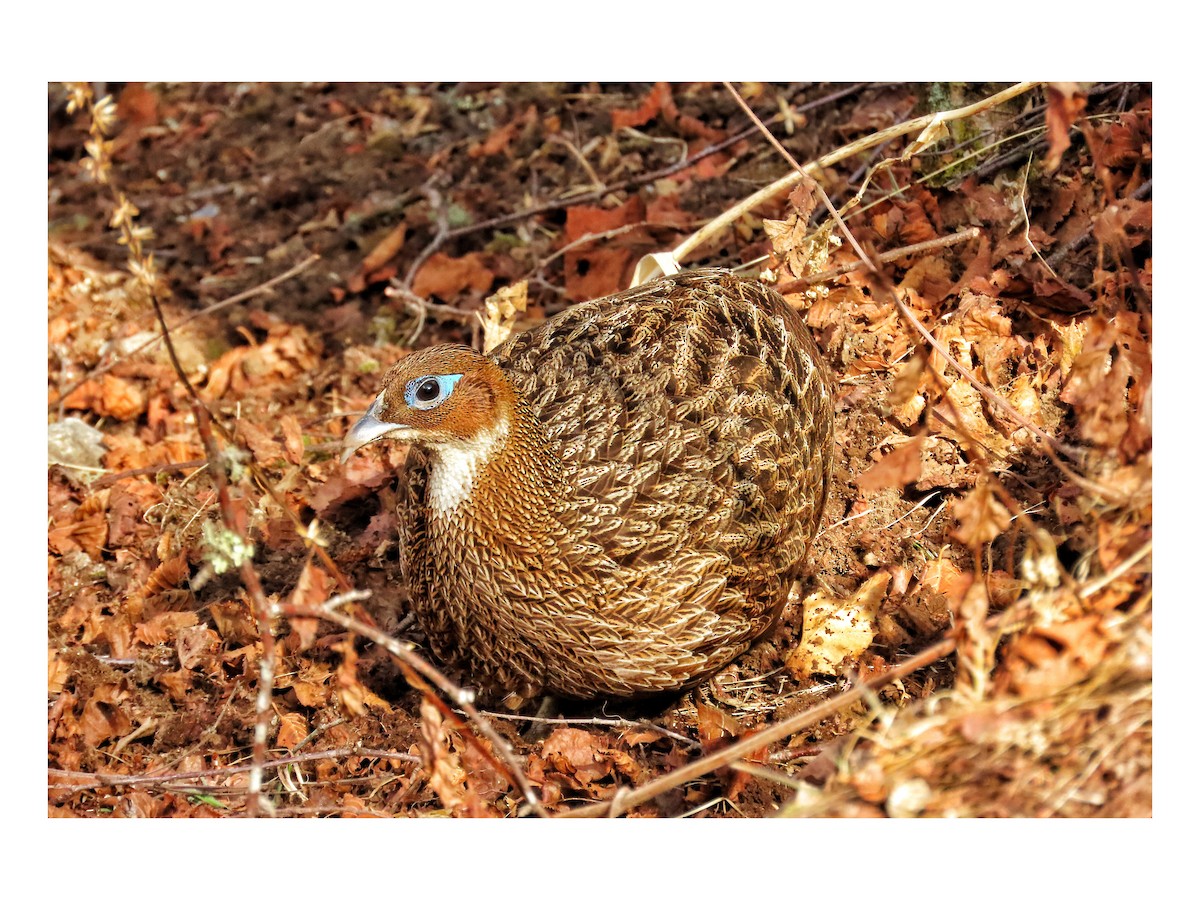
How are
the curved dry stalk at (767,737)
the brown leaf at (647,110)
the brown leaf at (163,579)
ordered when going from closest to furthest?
the curved dry stalk at (767,737) → the brown leaf at (163,579) → the brown leaf at (647,110)

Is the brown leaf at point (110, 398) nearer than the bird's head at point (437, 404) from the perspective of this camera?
No

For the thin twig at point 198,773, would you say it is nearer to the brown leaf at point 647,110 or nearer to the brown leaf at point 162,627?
the brown leaf at point 162,627

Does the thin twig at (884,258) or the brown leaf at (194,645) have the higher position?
the thin twig at (884,258)

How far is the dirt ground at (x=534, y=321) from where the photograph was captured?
2.96 metres

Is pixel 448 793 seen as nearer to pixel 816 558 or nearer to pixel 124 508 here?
pixel 816 558

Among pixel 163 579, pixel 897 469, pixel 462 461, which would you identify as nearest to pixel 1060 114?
pixel 897 469

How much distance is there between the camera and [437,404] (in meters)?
3.31

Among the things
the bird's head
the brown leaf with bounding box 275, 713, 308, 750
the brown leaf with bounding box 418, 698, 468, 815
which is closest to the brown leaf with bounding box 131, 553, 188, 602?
the brown leaf with bounding box 275, 713, 308, 750

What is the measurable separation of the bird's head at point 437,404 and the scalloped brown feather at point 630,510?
40 mm

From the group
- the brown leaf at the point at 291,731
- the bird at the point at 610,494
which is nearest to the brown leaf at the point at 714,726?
the bird at the point at 610,494

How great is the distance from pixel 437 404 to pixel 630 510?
66 centimetres

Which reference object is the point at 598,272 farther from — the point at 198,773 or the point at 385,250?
the point at 198,773

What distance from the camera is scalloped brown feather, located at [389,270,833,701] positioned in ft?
11.4
